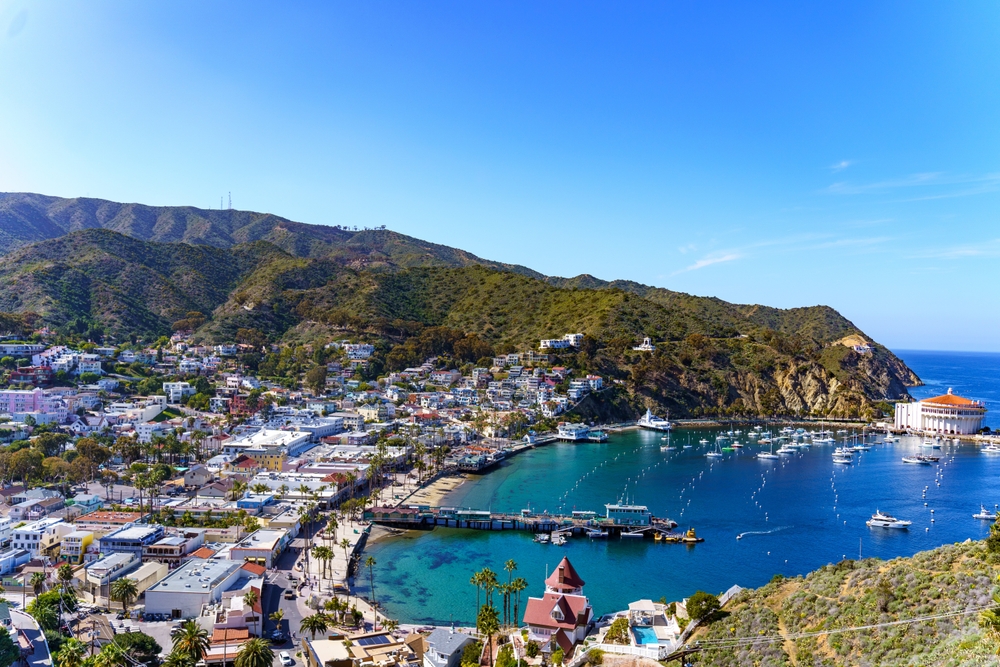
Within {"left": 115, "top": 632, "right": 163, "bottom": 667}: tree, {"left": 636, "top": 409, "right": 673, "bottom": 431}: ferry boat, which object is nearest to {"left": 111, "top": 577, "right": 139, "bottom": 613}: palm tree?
{"left": 115, "top": 632, "right": 163, "bottom": 667}: tree

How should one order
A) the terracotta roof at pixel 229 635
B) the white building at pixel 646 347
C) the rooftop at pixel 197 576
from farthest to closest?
the white building at pixel 646 347, the rooftop at pixel 197 576, the terracotta roof at pixel 229 635

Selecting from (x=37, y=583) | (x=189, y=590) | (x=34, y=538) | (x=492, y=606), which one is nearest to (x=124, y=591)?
(x=189, y=590)

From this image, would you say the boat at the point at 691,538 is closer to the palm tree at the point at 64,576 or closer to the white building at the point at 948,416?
the palm tree at the point at 64,576

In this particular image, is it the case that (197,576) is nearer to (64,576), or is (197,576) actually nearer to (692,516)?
(64,576)

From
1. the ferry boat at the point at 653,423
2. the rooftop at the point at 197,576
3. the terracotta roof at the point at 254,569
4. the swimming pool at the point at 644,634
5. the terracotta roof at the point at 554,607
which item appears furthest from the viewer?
the ferry boat at the point at 653,423

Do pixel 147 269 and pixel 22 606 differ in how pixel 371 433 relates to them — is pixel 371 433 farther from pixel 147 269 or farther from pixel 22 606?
pixel 147 269

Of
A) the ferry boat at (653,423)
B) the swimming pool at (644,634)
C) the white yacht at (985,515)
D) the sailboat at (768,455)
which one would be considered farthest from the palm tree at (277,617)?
the ferry boat at (653,423)

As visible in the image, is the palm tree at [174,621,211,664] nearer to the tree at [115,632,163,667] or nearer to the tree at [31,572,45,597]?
the tree at [115,632,163,667]
